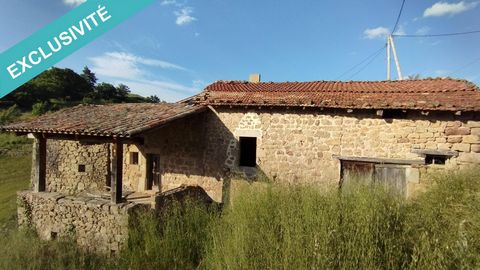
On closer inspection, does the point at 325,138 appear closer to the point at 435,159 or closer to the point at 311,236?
the point at 435,159

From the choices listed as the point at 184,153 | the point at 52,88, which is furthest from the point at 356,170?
the point at 52,88

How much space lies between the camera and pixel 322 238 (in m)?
4.02

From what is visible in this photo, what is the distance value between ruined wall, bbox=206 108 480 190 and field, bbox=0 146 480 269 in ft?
4.01

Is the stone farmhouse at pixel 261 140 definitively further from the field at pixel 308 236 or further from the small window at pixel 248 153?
the field at pixel 308 236

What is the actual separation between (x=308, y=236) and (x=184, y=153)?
21.7 feet

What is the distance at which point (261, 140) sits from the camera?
9406mm

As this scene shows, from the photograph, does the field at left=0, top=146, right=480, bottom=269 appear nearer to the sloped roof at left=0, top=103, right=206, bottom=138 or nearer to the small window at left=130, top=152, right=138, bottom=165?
the sloped roof at left=0, top=103, right=206, bottom=138

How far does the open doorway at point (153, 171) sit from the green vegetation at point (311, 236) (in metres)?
4.06

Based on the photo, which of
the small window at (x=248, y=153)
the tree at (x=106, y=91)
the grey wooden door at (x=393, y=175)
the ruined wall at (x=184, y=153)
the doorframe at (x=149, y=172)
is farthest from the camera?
the tree at (x=106, y=91)

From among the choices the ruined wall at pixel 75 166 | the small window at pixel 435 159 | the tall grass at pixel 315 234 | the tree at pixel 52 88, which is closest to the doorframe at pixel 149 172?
the ruined wall at pixel 75 166

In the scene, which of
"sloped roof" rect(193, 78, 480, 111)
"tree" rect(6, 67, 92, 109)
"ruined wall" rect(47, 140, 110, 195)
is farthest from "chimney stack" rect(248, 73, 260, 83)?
"tree" rect(6, 67, 92, 109)

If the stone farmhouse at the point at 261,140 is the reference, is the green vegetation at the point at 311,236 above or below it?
below

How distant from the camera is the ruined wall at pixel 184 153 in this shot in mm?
9992

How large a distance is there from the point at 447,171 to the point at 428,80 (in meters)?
3.68
